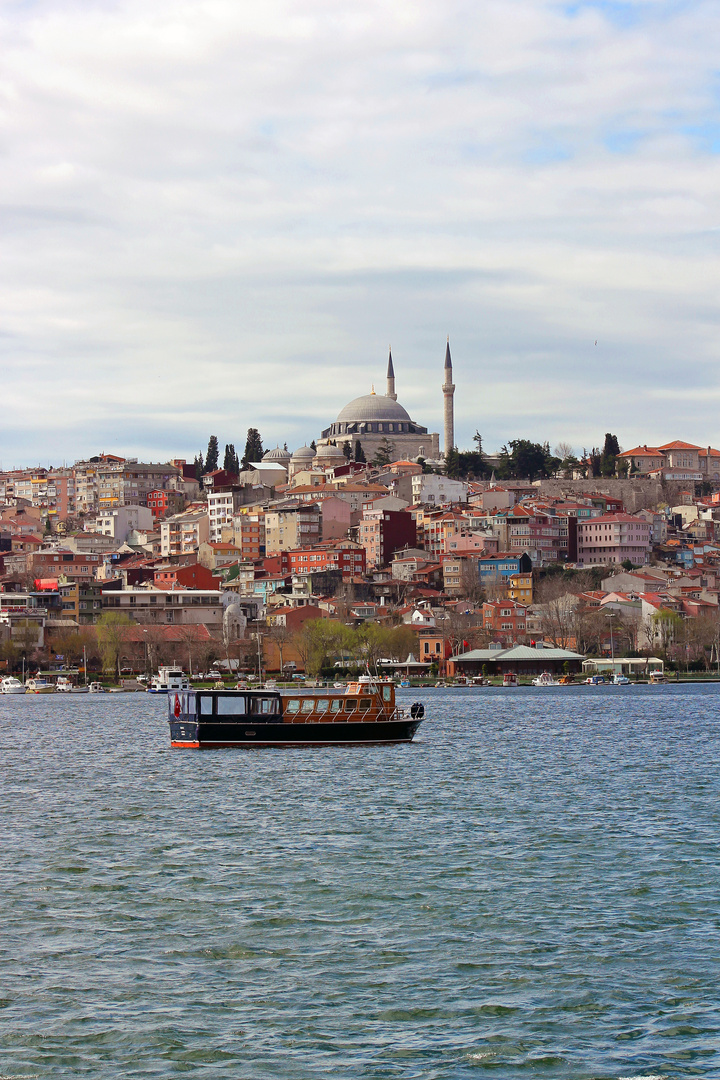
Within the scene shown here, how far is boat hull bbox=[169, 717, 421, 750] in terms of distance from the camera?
3419 centimetres

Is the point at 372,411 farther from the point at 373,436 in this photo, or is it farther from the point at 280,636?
the point at 280,636

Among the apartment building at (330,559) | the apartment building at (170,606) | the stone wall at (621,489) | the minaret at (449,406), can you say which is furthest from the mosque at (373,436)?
the apartment building at (170,606)

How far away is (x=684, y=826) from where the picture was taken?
19.1 meters

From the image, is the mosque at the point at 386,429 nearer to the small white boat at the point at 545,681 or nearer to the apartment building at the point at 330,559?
the apartment building at the point at 330,559

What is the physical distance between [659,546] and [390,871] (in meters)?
94.6

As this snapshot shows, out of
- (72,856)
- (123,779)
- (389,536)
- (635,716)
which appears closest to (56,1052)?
(72,856)

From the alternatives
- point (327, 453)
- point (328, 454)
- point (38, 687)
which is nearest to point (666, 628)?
point (38, 687)

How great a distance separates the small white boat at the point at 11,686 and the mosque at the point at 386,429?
68.5 meters

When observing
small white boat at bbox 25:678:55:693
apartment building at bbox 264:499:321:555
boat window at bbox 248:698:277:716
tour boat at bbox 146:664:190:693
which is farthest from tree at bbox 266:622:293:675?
boat window at bbox 248:698:277:716

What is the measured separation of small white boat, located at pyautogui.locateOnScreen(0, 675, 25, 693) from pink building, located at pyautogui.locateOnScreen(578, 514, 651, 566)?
44.3 metres

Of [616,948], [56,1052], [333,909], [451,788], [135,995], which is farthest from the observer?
[451,788]

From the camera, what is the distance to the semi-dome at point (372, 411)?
149 metres

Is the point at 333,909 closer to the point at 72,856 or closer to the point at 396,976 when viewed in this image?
the point at 396,976

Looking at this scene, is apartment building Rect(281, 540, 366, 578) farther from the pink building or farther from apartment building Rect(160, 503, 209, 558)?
the pink building
